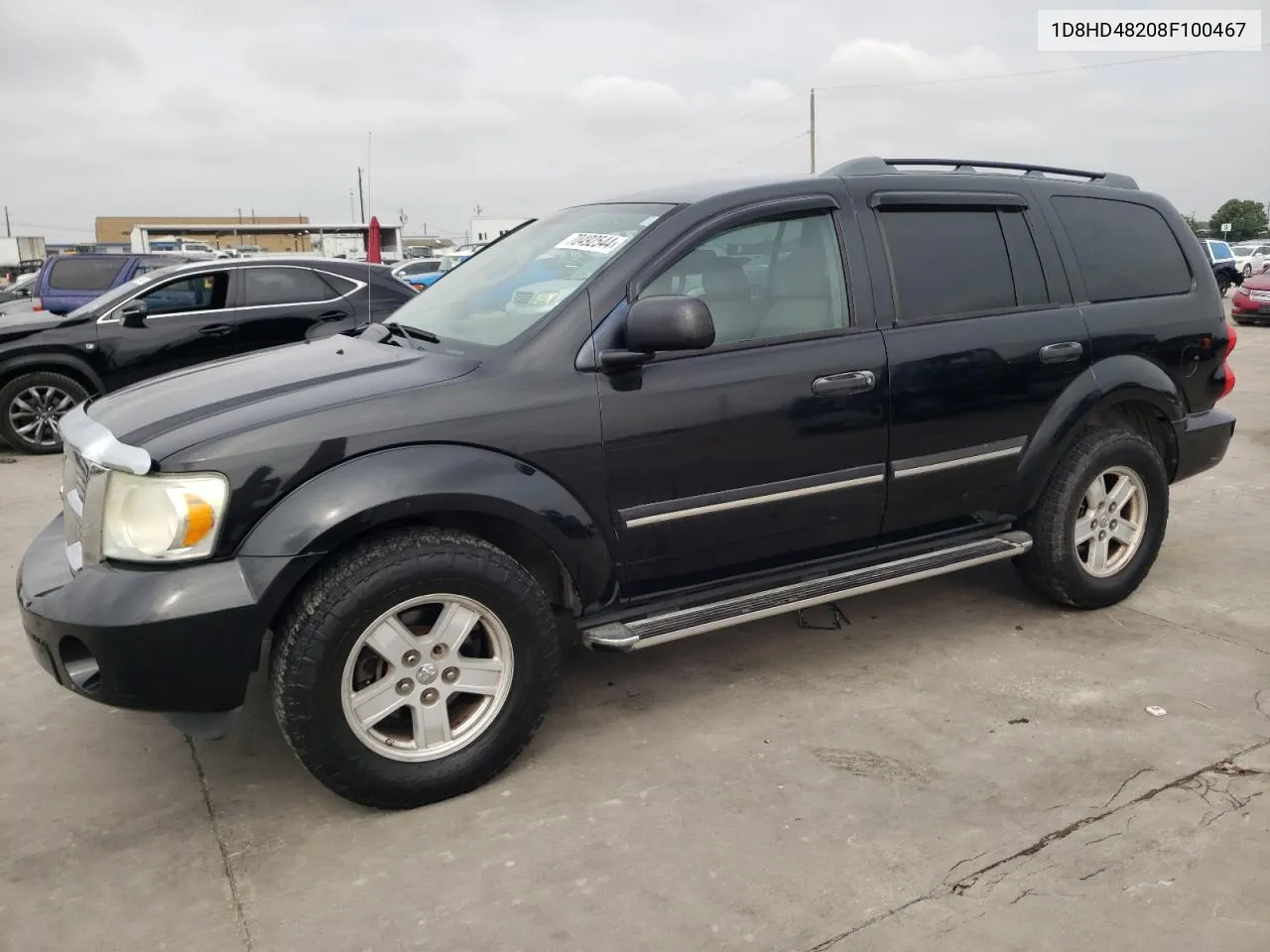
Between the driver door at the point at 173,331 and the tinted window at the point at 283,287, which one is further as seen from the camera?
the tinted window at the point at 283,287

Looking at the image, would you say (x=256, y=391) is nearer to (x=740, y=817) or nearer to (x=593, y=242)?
(x=593, y=242)

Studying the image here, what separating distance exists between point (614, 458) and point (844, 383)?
88 cm

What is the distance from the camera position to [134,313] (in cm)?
831

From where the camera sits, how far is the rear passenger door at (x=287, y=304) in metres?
8.56

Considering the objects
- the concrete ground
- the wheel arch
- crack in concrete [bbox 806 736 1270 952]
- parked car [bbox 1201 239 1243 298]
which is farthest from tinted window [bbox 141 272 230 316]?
parked car [bbox 1201 239 1243 298]

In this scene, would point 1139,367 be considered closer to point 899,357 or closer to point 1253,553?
point 899,357

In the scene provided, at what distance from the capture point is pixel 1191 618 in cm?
437

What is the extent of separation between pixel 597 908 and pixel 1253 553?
4.24 m

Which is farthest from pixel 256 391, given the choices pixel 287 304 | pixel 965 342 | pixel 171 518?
pixel 287 304

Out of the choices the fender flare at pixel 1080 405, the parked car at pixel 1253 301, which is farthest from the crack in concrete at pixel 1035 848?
the parked car at pixel 1253 301

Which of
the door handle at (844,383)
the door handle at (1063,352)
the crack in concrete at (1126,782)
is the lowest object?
the crack in concrete at (1126,782)

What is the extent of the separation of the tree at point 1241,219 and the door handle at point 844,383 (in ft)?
227

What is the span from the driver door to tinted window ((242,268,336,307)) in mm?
152

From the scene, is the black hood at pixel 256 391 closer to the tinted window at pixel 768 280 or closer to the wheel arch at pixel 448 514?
the wheel arch at pixel 448 514
